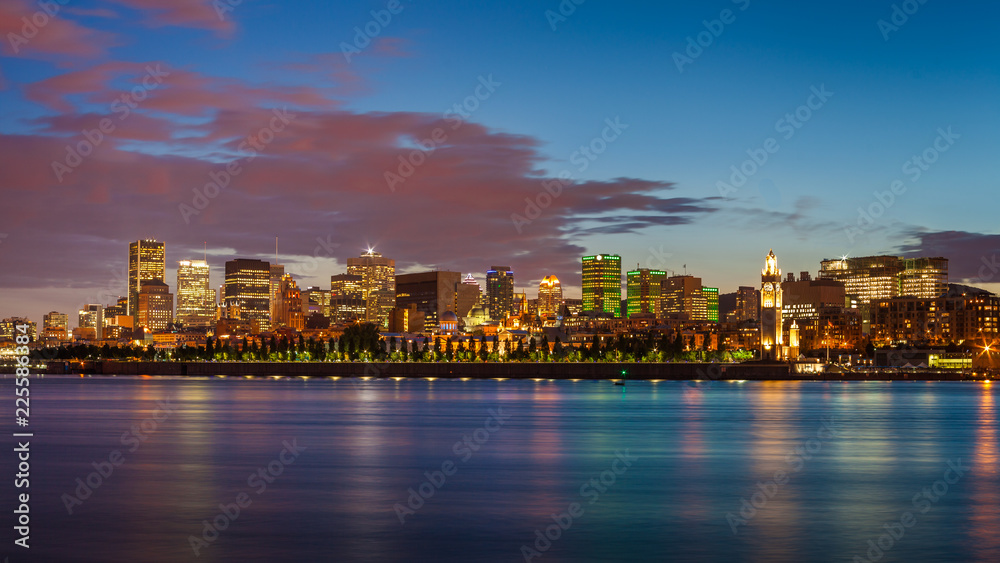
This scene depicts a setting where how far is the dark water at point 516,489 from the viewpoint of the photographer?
27953 millimetres

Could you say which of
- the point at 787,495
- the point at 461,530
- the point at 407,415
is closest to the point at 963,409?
the point at 407,415

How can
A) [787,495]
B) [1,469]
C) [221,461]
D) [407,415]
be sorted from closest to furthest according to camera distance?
[787,495] < [1,469] < [221,461] < [407,415]

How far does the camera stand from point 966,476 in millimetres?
44781

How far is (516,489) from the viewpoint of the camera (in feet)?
128

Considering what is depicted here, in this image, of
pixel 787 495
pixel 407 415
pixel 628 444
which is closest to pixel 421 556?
pixel 787 495

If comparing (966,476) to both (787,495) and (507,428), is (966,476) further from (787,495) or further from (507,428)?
(507,428)

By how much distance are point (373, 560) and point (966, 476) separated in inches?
1097

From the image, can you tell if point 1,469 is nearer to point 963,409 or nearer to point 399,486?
point 399,486

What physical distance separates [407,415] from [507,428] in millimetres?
15958

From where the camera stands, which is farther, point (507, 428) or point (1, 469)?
point (507, 428)

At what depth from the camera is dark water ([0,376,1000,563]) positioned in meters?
28.0

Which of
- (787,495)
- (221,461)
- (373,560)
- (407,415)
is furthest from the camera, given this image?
(407,415)

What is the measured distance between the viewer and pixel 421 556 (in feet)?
87.1

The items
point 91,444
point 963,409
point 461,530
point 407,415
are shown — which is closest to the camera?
point 461,530
